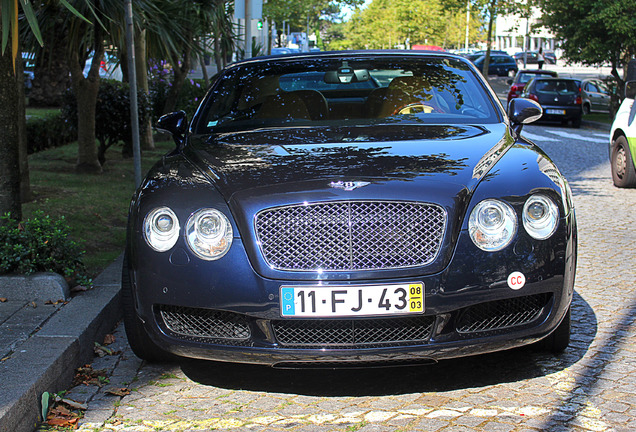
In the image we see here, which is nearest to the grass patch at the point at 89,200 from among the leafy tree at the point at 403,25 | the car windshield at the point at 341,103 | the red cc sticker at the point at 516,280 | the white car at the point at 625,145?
the car windshield at the point at 341,103

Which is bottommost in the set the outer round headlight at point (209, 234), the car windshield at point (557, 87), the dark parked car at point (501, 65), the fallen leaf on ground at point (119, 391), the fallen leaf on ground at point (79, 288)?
the fallen leaf on ground at point (119, 391)

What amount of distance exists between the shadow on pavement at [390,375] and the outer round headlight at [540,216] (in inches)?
28.6

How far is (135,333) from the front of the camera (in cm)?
387

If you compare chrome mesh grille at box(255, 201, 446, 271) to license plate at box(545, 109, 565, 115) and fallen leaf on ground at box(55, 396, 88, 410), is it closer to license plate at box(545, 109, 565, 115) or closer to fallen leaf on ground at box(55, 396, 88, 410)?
fallen leaf on ground at box(55, 396, 88, 410)

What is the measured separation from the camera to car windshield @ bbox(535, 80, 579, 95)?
80.7 ft

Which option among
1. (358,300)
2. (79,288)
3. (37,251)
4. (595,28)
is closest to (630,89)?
(79,288)

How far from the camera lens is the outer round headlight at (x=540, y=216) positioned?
137 inches

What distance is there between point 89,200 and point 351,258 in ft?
18.2

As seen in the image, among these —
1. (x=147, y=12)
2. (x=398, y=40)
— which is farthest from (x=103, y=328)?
(x=398, y=40)

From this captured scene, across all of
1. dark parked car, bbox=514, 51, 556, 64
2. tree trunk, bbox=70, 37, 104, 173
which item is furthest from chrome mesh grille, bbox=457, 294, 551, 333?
dark parked car, bbox=514, 51, 556, 64

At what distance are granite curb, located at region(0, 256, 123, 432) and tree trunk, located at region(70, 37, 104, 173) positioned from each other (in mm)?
5633

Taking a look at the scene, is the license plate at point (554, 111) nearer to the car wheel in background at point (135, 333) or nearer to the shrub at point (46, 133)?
the shrub at point (46, 133)

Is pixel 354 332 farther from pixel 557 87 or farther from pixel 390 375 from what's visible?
pixel 557 87

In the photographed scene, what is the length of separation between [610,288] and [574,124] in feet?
66.5
